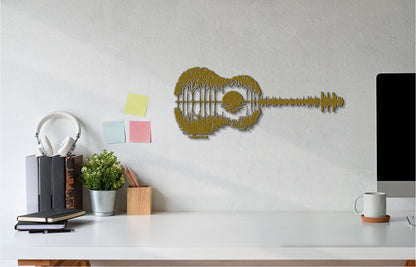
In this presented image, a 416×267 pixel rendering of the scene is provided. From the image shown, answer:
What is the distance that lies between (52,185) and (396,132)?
1.43 m

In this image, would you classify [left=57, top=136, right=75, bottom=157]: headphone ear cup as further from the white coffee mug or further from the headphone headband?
the white coffee mug

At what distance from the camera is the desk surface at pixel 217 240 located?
60.6 inches

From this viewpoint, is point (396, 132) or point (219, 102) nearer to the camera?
point (396, 132)

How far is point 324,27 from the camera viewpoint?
6.91 feet

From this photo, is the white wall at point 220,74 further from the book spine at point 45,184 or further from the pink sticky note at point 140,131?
the book spine at point 45,184

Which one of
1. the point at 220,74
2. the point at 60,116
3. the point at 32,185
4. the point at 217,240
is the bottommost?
the point at 217,240

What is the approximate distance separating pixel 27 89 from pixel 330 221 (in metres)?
1.48

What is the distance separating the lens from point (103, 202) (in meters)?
2.01

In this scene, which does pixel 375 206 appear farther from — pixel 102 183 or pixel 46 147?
pixel 46 147

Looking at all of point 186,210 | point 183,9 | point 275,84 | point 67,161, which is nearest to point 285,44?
point 275,84

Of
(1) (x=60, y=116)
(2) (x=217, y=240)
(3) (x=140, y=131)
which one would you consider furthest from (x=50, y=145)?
(2) (x=217, y=240)

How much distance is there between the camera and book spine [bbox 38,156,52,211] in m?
1.98

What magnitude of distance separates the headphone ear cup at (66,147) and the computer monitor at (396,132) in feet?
4.26

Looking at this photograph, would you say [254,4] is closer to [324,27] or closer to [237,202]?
[324,27]
